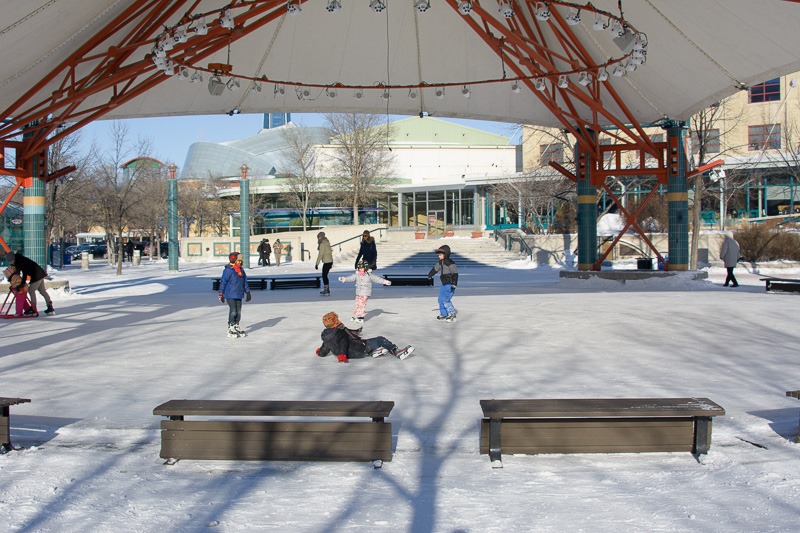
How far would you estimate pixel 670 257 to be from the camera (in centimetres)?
2420

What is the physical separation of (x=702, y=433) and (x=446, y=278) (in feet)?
27.6

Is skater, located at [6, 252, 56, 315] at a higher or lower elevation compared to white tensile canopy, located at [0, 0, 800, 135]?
lower

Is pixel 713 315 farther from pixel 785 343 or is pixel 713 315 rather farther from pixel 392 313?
pixel 392 313

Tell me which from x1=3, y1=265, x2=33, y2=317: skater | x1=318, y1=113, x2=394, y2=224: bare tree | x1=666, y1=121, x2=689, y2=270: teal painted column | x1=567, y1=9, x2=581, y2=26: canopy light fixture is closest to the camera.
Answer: x1=567, y1=9, x2=581, y2=26: canopy light fixture

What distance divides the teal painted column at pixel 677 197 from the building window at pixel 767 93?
34121 mm

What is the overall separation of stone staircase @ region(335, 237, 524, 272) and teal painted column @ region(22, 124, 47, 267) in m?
17.4

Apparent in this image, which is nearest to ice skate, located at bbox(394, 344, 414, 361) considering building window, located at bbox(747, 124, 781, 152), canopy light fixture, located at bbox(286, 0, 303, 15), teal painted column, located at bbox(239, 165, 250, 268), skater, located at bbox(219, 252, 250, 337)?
skater, located at bbox(219, 252, 250, 337)

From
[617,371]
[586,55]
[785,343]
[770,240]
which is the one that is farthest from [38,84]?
[770,240]

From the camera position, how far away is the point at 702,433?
6508 mm

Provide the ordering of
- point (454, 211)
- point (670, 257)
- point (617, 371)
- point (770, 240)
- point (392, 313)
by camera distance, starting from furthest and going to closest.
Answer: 1. point (454, 211)
2. point (770, 240)
3. point (670, 257)
4. point (392, 313)
5. point (617, 371)

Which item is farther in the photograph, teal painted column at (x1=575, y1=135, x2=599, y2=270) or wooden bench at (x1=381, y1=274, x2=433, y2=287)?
teal painted column at (x1=575, y1=135, x2=599, y2=270)

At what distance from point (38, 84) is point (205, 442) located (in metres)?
15.1

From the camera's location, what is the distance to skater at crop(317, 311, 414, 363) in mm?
10852

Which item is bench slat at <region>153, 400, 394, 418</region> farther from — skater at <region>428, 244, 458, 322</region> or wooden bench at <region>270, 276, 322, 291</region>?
wooden bench at <region>270, 276, 322, 291</region>
